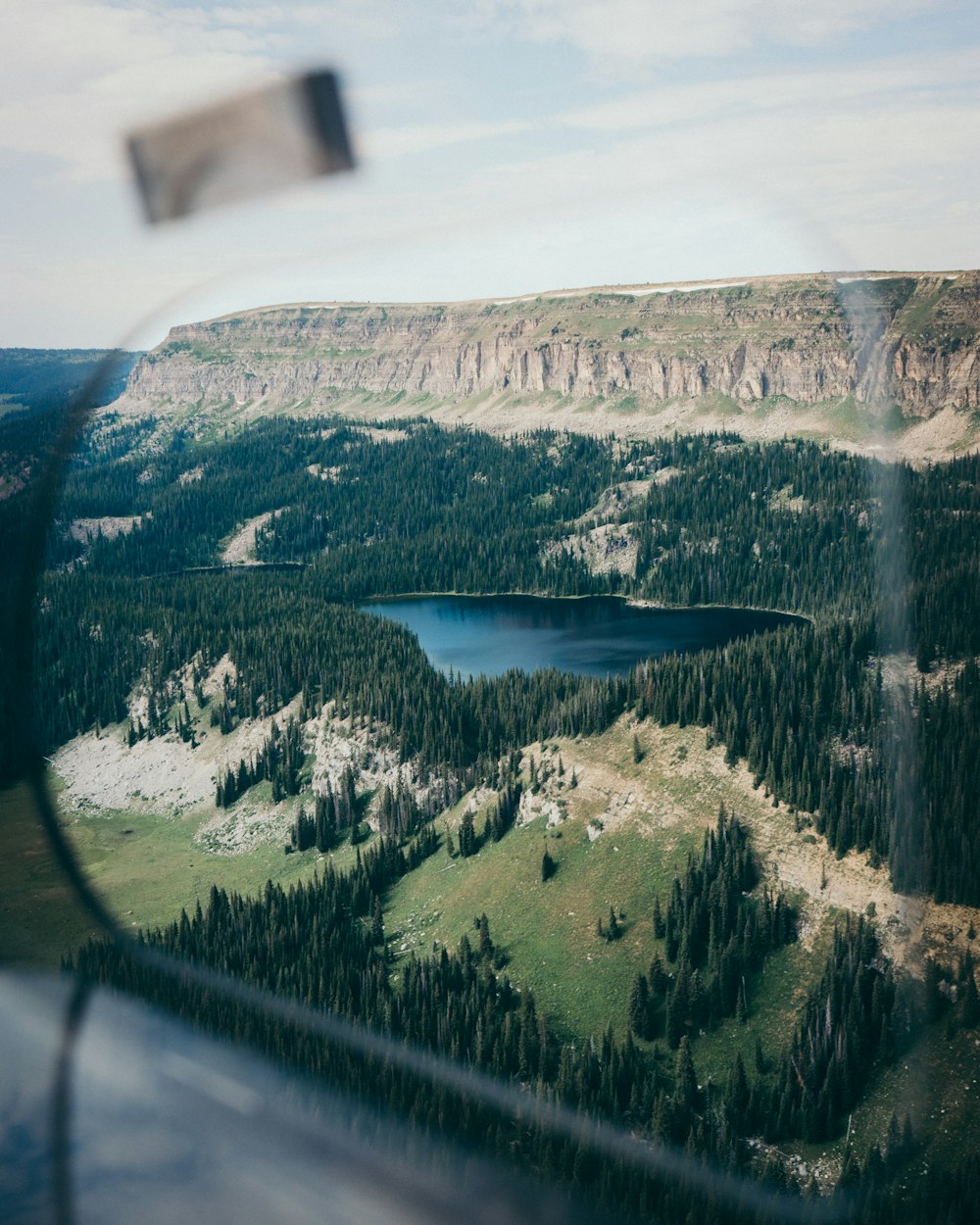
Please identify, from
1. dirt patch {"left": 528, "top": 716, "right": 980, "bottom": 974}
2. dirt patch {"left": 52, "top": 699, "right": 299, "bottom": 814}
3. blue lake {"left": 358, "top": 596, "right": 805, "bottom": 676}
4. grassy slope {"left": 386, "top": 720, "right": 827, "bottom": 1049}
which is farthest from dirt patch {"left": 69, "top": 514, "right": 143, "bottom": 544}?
dirt patch {"left": 528, "top": 716, "right": 980, "bottom": 974}

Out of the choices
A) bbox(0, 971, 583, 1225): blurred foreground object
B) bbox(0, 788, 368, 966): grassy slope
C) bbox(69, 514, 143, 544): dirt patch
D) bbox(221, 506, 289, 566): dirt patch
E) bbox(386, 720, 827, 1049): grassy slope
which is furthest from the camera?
bbox(221, 506, 289, 566): dirt patch

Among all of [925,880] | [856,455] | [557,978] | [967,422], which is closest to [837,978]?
[925,880]

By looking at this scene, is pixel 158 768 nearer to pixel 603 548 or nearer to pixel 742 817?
pixel 742 817

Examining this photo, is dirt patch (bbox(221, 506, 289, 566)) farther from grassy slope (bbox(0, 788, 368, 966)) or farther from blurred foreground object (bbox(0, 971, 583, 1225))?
blurred foreground object (bbox(0, 971, 583, 1225))

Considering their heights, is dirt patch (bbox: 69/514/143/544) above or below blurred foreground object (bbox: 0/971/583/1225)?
above

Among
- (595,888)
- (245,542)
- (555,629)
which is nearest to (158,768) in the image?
(595,888)

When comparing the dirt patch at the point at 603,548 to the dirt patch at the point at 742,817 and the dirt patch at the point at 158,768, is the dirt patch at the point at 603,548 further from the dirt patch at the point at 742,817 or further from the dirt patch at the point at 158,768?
the dirt patch at the point at 742,817

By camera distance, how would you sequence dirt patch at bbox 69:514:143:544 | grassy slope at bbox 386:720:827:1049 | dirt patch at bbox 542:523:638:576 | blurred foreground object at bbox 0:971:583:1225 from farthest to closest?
dirt patch at bbox 69:514:143:544 → dirt patch at bbox 542:523:638:576 → grassy slope at bbox 386:720:827:1049 → blurred foreground object at bbox 0:971:583:1225

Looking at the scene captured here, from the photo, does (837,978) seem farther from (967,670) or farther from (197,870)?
(197,870)
